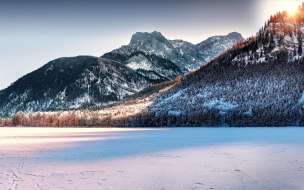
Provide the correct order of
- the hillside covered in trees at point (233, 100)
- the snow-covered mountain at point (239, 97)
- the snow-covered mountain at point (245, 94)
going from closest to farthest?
the snow-covered mountain at point (245, 94) < the snow-covered mountain at point (239, 97) < the hillside covered in trees at point (233, 100)

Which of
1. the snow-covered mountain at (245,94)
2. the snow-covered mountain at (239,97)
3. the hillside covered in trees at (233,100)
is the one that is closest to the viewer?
the snow-covered mountain at (245,94)

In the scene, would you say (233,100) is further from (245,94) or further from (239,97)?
(245,94)

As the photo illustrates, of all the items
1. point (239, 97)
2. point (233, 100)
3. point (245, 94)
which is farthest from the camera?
point (245, 94)

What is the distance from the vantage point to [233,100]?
146 m

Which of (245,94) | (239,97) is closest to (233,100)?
(239,97)

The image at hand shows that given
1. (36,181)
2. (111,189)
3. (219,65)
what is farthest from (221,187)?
(219,65)

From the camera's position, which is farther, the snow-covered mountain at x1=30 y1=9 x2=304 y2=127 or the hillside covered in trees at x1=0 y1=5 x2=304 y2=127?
the hillside covered in trees at x1=0 y1=5 x2=304 y2=127

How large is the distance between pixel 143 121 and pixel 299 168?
113m

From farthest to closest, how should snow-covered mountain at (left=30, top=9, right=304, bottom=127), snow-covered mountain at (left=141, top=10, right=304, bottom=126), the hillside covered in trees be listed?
the hillside covered in trees < snow-covered mountain at (left=30, top=9, right=304, bottom=127) < snow-covered mountain at (left=141, top=10, right=304, bottom=126)

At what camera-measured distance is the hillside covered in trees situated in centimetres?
12519

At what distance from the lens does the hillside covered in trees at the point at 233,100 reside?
411 feet

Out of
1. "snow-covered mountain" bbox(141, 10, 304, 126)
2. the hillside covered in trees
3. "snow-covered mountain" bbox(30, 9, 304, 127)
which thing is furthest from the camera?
the hillside covered in trees

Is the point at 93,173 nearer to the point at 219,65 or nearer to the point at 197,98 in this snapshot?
the point at 197,98

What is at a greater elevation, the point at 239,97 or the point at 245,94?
the point at 245,94
